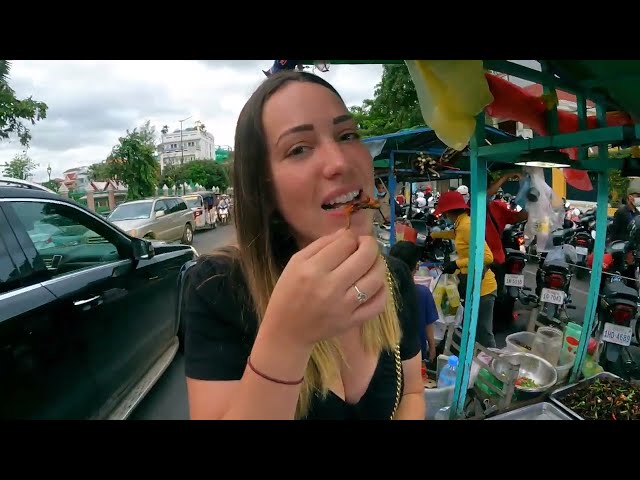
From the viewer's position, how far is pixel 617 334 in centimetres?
289

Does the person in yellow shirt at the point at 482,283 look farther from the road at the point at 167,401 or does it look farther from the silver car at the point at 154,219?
the silver car at the point at 154,219

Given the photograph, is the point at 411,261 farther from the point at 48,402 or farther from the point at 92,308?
the point at 48,402

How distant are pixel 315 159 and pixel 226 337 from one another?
543 millimetres

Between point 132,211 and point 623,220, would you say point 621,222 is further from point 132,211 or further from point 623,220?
point 132,211

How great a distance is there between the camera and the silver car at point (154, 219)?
8.33 meters

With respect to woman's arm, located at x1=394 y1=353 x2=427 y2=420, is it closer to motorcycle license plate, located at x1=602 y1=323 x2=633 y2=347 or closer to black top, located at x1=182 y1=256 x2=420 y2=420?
black top, located at x1=182 y1=256 x2=420 y2=420

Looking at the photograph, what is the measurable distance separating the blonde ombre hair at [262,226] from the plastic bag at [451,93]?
0.29m

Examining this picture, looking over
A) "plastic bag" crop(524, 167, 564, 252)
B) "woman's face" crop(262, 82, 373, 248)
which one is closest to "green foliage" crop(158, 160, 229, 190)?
"plastic bag" crop(524, 167, 564, 252)

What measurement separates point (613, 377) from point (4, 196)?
13.0 ft

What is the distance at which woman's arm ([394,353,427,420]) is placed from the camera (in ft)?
4.04

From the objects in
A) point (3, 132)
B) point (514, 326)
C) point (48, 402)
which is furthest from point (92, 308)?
point (514, 326)

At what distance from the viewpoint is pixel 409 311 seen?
51.9 inches

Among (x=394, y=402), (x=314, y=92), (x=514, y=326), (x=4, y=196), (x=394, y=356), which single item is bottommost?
(x=514, y=326)
